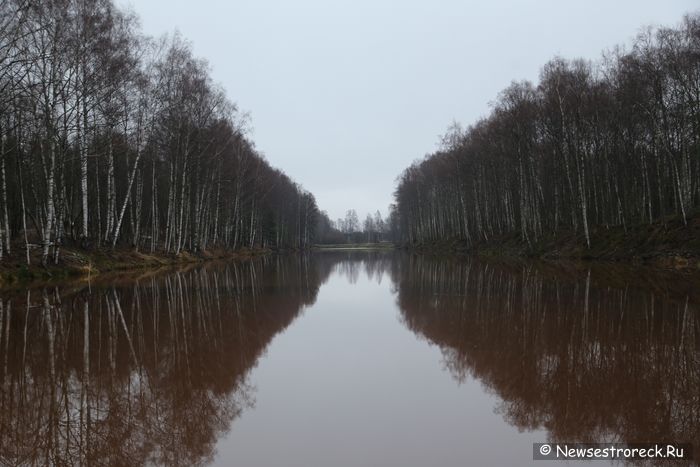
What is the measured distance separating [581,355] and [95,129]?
21.6m

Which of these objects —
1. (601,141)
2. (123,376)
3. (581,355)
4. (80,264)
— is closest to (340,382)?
(123,376)

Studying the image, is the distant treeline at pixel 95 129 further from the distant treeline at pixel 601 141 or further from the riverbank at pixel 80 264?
the distant treeline at pixel 601 141

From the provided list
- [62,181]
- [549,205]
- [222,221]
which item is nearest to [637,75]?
[549,205]

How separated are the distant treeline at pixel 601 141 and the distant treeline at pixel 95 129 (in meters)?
22.5

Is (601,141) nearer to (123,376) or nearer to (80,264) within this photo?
(80,264)

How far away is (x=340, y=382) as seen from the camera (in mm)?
6281

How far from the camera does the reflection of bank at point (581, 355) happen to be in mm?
4742

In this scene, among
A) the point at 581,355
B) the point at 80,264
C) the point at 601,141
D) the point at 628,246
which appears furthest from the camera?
the point at 601,141

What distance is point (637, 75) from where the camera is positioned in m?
26.5

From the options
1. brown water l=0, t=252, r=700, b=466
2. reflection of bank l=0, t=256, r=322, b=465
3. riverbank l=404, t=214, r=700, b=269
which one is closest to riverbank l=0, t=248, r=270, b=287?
reflection of bank l=0, t=256, r=322, b=465

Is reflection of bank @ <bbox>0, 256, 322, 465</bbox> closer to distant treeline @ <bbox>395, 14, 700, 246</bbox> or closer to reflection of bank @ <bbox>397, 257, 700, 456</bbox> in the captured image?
reflection of bank @ <bbox>397, 257, 700, 456</bbox>

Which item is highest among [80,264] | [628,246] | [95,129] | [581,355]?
[95,129]

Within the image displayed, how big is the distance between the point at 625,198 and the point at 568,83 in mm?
8646

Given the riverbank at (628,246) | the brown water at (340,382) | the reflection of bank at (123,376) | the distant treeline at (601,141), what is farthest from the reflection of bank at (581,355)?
the distant treeline at (601,141)
